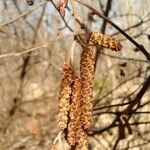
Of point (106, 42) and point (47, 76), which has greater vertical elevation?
point (47, 76)

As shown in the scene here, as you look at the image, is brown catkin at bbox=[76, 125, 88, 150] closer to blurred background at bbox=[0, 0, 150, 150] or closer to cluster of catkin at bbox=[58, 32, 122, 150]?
cluster of catkin at bbox=[58, 32, 122, 150]

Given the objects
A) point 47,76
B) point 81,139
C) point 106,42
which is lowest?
point 81,139

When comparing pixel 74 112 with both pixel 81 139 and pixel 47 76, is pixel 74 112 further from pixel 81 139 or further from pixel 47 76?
pixel 47 76

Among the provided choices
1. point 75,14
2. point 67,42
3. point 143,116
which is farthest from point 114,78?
point 75,14

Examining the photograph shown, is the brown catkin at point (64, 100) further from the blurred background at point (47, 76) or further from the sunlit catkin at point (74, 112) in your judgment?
the blurred background at point (47, 76)

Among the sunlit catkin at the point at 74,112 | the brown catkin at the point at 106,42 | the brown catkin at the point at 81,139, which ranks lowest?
the brown catkin at the point at 81,139

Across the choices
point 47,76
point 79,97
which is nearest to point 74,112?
point 79,97

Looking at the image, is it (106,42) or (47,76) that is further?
(47,76)

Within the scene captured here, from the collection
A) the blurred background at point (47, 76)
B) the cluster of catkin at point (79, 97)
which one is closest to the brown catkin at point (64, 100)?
the cluster of catkin at point (79, 97)
